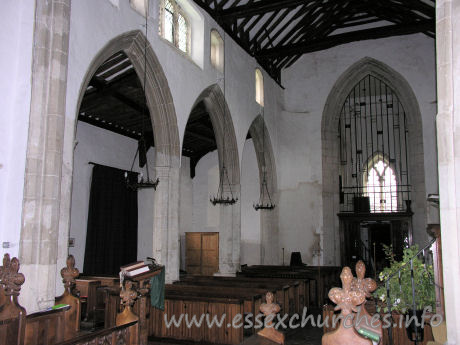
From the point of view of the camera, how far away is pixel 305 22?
13.6 m

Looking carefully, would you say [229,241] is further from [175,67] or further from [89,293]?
[175,67]

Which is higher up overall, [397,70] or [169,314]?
[397,70]

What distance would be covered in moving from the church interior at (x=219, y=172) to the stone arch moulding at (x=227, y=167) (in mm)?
46

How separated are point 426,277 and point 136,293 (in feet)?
10.4

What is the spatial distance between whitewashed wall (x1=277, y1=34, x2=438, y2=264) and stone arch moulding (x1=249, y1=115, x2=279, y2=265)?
406 mm

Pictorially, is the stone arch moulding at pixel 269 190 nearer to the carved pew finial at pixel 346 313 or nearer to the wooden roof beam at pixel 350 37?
the wooden roof beam at pixel 350 37

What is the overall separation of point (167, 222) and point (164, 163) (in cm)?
114

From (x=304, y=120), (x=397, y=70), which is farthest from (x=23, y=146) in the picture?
(x=397, y=70)

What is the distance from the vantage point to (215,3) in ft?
34.6

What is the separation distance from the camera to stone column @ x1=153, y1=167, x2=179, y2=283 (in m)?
8.72

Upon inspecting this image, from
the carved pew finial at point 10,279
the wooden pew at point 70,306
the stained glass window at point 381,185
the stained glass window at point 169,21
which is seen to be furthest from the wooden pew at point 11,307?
the stained glass window at point 381,185

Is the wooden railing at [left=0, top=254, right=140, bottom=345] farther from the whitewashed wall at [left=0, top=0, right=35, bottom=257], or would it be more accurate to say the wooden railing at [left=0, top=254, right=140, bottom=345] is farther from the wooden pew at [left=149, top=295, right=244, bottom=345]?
the wooden pew at [left=149, top=295, right=244, bottom=345]

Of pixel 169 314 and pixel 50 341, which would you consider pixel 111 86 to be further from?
pixel 50 341

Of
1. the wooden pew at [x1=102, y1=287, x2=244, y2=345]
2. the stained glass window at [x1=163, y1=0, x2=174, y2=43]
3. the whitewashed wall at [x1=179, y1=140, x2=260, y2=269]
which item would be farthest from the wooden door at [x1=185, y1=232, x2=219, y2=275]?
the wooden pew at [x1=102, y1=287, x2=244, y2=345]
